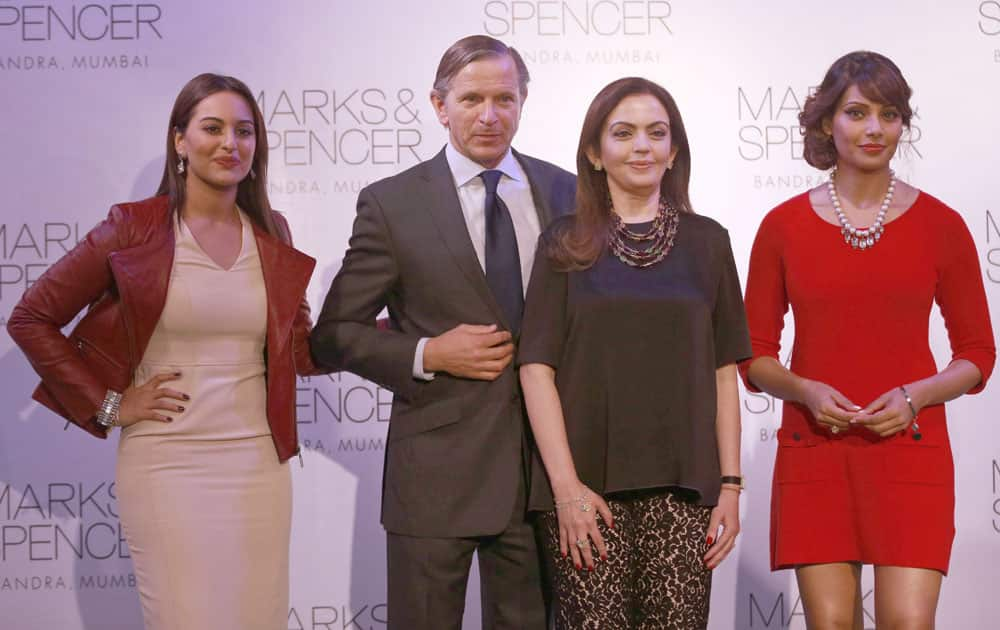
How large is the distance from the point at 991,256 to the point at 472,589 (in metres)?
2.23

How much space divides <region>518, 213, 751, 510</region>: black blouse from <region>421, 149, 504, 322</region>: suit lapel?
0.63ft

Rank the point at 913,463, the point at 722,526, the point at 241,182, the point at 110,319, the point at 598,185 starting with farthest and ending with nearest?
the point at 241,182, the point at 110,319, the point at 913,463, the point at 598,185, the point at 722,526

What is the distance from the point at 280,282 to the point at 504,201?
61 cm

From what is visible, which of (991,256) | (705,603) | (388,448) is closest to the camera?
(705,603)

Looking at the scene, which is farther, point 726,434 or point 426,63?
point 426,63

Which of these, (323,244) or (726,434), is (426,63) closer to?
(323,244)

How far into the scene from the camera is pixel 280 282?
9.59ft

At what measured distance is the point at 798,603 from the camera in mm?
4238

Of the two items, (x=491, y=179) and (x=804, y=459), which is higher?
(x=491, y=179)

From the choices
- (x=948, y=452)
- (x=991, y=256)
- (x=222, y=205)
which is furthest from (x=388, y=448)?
(x=991, y=256)

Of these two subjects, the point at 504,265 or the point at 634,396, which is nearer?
the point at 634,396

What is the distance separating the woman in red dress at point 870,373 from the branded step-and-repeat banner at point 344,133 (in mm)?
1311

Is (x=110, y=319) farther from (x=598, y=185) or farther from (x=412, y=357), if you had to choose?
(x=598, y=185)

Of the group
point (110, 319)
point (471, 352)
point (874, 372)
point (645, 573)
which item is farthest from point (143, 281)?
point (874, 372)
